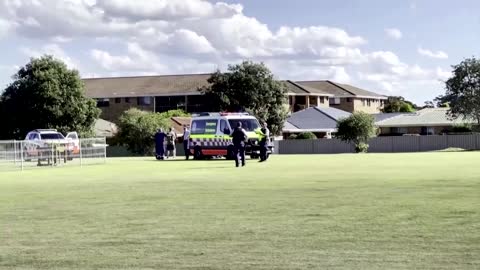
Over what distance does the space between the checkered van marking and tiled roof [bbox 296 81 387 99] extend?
70862 mm

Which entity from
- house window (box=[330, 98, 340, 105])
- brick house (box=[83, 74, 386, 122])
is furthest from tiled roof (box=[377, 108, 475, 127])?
house window (box=[330, 98, 340, 105])

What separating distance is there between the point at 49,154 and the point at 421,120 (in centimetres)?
6066

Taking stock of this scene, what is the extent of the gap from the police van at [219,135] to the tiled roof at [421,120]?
49303mm

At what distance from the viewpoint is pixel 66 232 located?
1189cm

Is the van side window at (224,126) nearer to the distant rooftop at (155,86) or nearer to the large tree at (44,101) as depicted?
the large tree at (44,101)

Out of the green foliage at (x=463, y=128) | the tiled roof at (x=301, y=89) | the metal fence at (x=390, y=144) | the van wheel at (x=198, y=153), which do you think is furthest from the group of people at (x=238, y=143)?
the tiled roof at (x=301, y=89)

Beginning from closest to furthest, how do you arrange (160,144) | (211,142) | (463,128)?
1. (211,142)
2. (160,144)
3. (463,128)

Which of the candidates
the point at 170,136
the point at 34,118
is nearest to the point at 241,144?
the point at 170,136

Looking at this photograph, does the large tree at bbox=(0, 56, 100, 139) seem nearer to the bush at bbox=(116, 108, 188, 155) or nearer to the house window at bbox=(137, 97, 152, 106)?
the bush at bbox=(116, 108, 188, 155)

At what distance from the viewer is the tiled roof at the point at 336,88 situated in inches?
4555

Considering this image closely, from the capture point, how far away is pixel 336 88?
11731 cm

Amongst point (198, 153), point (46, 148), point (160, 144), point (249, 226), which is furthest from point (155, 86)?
point (249, 226)

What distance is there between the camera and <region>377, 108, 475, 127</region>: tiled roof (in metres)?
89.2

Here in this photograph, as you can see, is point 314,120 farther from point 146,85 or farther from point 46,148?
point 46,148
